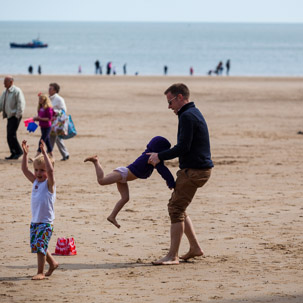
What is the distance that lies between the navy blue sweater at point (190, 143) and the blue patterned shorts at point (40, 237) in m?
1.44

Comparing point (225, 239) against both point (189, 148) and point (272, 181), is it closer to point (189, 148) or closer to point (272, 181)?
point (189, 148)

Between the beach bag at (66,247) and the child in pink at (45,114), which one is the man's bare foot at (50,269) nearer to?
the beach bag at (66,247)

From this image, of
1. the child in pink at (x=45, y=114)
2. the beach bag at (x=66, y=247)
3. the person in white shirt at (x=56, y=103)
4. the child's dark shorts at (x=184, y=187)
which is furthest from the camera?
the person in white shirt at (x=56, y=103)

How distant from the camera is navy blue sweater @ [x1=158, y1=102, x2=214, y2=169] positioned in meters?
8.12

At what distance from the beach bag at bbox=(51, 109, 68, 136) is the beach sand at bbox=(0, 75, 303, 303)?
68 centimetres

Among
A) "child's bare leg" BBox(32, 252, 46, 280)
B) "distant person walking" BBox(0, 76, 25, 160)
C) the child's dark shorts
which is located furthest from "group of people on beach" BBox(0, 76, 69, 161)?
"child's bare leg" BBox(32, 252, 46, 280)

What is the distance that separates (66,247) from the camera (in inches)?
346

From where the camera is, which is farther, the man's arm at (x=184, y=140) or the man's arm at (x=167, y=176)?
the man's arm at (x=167, y=176)

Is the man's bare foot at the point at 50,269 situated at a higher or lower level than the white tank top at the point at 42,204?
lower

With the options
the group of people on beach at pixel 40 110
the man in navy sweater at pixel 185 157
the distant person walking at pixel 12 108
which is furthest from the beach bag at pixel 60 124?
the man in navy sweater at pixel 185 157

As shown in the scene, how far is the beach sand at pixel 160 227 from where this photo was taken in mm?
7422

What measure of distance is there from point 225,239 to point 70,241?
6.46ft

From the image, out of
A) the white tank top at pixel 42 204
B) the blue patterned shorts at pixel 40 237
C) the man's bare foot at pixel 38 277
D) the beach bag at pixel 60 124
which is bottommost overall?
the man's bare foot at pixel 38 277

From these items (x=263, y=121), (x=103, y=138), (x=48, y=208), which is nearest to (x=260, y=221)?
(x=48, y=208)
